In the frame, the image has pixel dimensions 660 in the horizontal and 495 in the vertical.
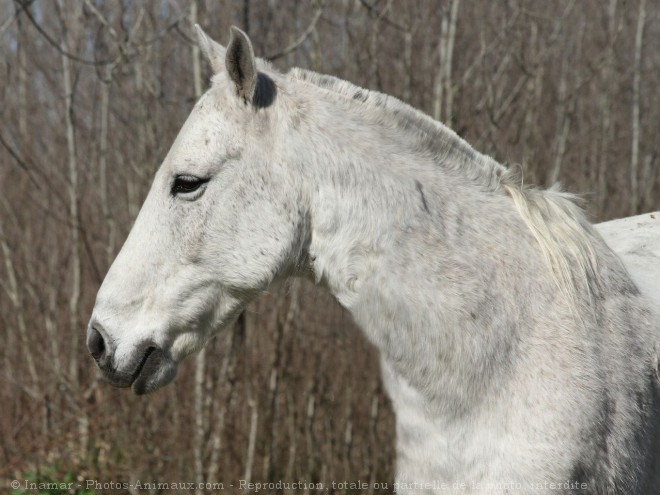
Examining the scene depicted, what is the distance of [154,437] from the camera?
4488 mm

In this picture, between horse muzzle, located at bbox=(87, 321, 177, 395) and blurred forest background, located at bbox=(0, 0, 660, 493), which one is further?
blurred forest background, located at bbox=(0, 0, 660, 493)

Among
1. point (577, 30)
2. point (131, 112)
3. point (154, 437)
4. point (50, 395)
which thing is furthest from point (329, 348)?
point (577, 30)

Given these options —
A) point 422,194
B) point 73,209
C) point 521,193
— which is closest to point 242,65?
Answer: point 422,194

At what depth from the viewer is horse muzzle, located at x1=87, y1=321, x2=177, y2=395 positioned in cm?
194

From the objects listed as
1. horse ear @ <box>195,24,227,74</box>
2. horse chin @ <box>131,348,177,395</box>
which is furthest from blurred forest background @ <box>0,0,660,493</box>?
horse chin @ <box>131,348,177,395</box>

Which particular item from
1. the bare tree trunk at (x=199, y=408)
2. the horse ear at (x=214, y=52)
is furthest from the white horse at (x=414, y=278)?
the bare tree trunk at (x=199, y=408)

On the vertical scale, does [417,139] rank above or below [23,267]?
above

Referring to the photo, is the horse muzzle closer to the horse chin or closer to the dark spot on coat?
the horse chin

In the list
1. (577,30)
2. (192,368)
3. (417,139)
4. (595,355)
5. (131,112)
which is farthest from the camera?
(577,30)

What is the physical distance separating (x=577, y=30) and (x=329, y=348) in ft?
11.9

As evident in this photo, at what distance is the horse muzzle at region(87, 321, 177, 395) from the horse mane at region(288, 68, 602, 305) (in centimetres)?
83

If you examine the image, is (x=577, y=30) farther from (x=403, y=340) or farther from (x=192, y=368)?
(x=403, y=340)

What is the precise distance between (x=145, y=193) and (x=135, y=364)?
284 centimetres

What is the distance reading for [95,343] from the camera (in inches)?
77.9
